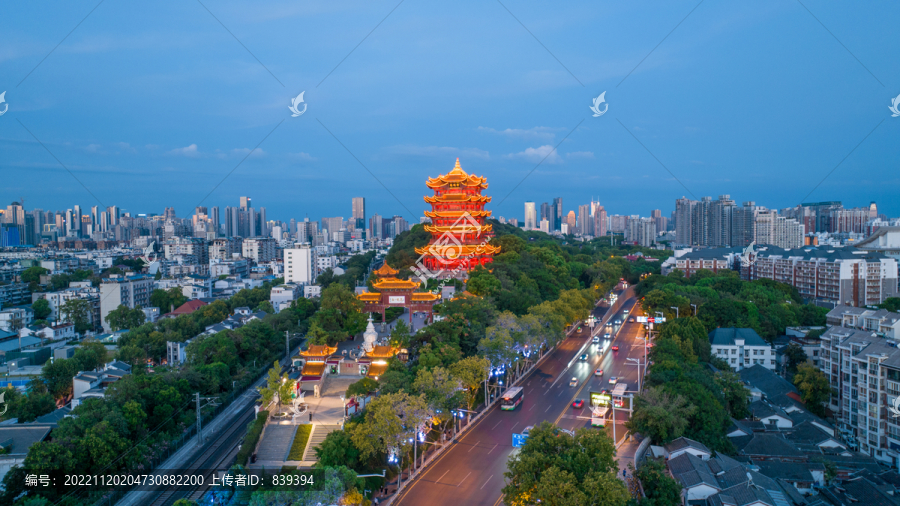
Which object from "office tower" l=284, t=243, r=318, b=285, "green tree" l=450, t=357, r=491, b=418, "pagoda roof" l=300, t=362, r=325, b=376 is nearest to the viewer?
"green tree" l=450, t=357, r=491, b=418

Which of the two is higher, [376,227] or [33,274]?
[376,227]

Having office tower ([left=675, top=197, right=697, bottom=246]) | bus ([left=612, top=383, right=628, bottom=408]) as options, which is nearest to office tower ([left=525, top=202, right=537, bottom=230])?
office tower ([left=675, top=197, right=697, bottom=246])

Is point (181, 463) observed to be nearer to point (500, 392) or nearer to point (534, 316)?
point (500, 392)

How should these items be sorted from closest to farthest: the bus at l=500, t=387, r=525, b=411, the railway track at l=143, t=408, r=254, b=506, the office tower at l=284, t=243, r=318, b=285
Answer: the railway track at l=143, t=408, r=254, b=506
the bus at l=500, t=387, r=525, b=411
the office tower at l=284, t=243, r=318, b=285

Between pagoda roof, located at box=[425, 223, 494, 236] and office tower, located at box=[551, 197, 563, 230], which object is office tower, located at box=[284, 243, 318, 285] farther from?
office tower, located at box=[551, 197, 563, 230]

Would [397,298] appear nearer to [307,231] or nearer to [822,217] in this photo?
[822,217]

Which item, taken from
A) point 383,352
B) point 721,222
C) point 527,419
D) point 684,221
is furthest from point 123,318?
point 684,221

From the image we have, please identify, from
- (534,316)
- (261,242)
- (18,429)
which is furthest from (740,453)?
(261,242)
